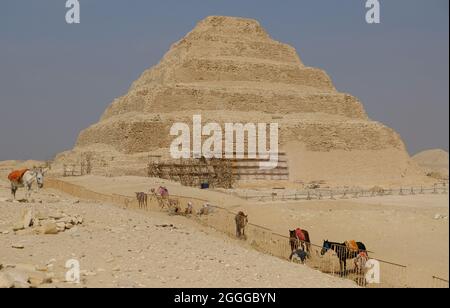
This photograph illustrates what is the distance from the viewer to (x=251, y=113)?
2199 inches

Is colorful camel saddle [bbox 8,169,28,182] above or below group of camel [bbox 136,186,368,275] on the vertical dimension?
above

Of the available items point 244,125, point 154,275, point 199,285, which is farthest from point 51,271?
point 244,125

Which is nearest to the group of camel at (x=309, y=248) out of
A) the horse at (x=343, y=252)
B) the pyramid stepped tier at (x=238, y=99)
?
the horse at (x=343, y=252)

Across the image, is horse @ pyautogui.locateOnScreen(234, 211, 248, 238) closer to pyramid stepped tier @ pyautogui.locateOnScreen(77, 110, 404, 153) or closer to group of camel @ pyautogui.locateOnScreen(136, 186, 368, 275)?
group of camel @ pyautogui.locateOnScreen(136, 186, 368, 275)

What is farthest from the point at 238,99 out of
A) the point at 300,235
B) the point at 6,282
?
the point at 6,282

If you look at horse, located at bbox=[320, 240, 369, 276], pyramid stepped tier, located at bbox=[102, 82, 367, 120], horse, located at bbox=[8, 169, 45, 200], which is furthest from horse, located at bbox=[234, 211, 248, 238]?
pyramid stepped tier, located at bbox=[102, 82, 367, 120]

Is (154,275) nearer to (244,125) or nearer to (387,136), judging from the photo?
(244,125)

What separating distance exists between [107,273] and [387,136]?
5128cm

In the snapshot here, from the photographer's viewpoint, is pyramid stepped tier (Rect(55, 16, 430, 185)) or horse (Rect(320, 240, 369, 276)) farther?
pyramid stepped tier (Rect(55, 16, 430, 185))

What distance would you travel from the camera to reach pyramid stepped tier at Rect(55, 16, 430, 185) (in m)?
51.0

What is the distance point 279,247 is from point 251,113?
1546 inches

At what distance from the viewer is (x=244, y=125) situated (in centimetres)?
5222

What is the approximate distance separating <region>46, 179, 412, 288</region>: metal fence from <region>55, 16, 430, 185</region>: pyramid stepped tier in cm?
1851

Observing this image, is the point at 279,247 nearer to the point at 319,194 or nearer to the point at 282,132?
the point at 319,194
